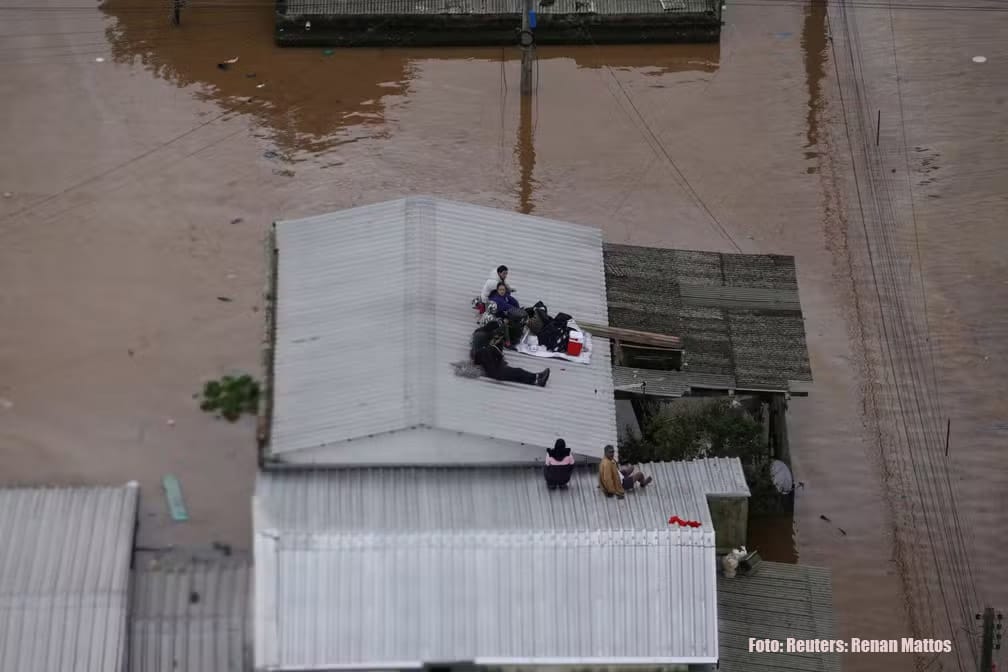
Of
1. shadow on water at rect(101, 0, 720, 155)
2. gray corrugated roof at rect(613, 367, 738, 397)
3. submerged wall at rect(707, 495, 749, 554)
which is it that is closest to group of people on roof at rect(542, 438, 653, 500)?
submerged wall at rect(707, 495, 749, 554)

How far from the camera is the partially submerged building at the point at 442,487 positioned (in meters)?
13.3

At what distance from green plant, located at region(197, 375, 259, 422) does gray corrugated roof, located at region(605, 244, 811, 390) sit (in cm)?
524

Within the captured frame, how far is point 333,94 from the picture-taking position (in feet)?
82.9

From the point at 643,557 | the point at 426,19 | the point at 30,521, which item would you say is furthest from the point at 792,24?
the point at 30,521

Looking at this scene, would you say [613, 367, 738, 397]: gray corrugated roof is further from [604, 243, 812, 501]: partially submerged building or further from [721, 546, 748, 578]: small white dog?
[721, 546, 748, 578]: small white dog

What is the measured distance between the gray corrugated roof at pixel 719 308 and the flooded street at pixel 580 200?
1710 mm

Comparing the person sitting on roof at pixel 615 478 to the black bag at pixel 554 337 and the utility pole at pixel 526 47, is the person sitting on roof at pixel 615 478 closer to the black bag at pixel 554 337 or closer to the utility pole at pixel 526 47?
the black bag at pixel 554 337

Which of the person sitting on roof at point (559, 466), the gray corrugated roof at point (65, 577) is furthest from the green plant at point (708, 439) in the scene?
the gray corrugated roof at point (65, 577)

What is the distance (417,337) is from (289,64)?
1190 centimetres

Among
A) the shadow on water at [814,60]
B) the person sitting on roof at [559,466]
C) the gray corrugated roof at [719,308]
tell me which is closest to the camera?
the person sitting on roof at [559,466]

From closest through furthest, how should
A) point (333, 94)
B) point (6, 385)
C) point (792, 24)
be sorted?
point (6, 385)
point (333, 94)
point (792, 24)

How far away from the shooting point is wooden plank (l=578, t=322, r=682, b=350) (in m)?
16.6

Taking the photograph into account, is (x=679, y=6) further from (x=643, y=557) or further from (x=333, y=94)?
(x=643, y=557)

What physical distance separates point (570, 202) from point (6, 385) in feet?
31.3
